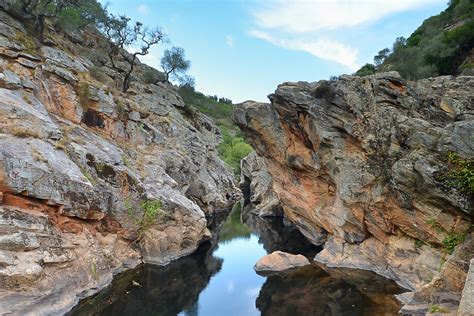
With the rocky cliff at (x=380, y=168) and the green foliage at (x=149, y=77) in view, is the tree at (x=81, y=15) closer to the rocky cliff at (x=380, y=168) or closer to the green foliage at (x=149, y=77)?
the green foliage at (x=149, y=77)

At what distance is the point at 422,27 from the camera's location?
63719 mm

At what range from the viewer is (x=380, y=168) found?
1043 inches

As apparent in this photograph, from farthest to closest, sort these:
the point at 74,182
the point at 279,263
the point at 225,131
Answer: the point at 225,131
the point at 279,263
the point at 74,182

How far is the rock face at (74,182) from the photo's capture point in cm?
1798

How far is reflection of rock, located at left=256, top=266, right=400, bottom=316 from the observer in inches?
768

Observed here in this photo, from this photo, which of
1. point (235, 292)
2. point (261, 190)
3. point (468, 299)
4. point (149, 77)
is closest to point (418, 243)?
point (468, 299)

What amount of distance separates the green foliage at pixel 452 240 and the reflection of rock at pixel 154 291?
14.8 m

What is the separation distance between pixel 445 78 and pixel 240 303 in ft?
64.3

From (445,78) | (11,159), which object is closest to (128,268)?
(11,159)

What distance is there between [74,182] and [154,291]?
8157mm

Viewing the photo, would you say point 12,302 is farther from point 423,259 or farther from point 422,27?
point 422,27

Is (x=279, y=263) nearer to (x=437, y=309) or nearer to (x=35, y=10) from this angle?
(x=437, y=309)

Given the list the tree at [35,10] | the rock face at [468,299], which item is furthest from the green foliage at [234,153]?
the rock face at [468,299]

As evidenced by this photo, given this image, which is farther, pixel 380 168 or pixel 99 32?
pixel 99 32
